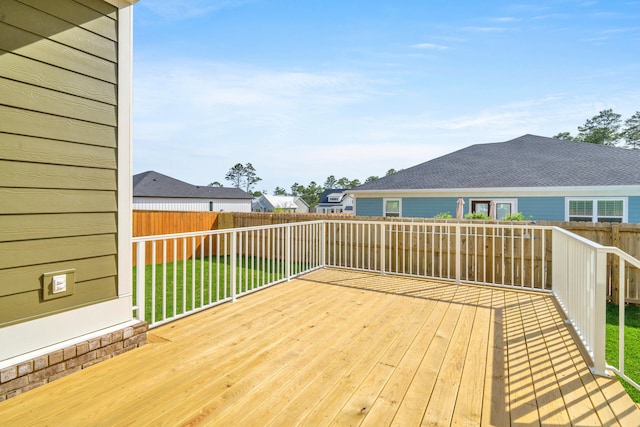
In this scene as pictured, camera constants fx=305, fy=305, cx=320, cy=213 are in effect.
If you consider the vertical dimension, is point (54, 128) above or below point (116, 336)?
above

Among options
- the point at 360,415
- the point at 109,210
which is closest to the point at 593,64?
the point at 360,415

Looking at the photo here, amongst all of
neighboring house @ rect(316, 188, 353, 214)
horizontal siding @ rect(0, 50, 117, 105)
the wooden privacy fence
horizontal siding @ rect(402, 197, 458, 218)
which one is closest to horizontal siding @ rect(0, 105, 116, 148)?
horizontal siding @ rect(0, 50, 117, 105)

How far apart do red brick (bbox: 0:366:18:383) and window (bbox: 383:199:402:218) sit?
9956 millimetres

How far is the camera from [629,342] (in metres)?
3.29

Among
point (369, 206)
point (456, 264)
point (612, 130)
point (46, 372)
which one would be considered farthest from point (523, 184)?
point (612, 130)

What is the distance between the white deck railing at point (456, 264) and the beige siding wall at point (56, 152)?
0.52 metres

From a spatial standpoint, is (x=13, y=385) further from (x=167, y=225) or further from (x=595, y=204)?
(x=595, y=204)

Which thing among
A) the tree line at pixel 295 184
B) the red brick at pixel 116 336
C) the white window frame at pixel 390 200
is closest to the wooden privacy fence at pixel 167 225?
the red brick at pixel 116 336

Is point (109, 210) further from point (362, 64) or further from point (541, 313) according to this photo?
point (362, 64)

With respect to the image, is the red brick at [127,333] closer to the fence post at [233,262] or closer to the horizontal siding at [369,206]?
the fence post at [233,262]

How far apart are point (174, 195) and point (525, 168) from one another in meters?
22.0

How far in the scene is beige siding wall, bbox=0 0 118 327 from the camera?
1.82 m

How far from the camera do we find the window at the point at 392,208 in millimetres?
10727

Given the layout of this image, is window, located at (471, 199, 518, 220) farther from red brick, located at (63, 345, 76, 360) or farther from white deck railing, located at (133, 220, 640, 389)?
red brick, located at (63, 345, 76, 360)
